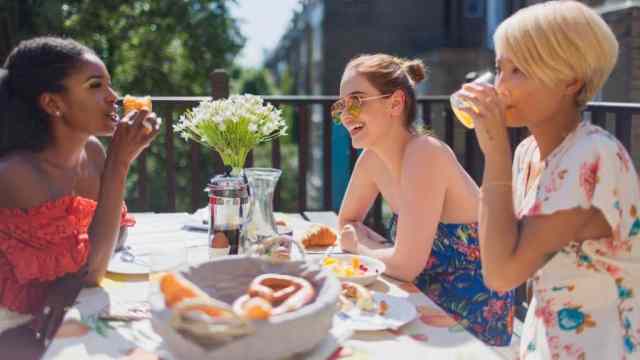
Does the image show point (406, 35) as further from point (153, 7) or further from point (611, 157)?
point (611, 157)

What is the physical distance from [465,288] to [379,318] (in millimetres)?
708

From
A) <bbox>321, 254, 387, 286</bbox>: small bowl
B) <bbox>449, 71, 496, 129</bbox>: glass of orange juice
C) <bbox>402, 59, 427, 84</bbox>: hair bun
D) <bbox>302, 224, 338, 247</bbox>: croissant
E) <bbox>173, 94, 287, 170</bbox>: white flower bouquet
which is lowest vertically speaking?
<bbox>302, 224, 338, 247</bbox>: croissant

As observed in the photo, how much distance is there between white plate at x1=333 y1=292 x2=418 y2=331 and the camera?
4.17 ft

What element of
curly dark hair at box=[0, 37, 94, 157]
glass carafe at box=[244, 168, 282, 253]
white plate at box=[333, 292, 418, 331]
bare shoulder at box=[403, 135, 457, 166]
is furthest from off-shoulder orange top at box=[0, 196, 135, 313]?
bare shoulder at box=[403, 135, 457, 166]

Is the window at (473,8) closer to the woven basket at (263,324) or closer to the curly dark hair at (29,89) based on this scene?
the curly dark hair at (29,89)

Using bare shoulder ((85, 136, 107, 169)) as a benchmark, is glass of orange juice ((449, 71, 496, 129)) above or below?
above

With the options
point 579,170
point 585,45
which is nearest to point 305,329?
point 579,170

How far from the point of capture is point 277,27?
29219mm

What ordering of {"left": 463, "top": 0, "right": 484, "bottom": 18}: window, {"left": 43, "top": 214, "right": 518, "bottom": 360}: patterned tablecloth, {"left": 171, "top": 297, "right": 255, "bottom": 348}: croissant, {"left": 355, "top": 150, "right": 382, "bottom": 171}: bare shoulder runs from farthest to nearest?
{"left": 463, "top": 0, "right": 484, "bottom": 18}: window → {"left": 355, "top": 150, "right": 382, "bottom": 171}: bare shoulder → {"left": 43, "top": 214, "right": 518, "bottom": 360}: patterned tablecloth → {"left": 171, "top": 297, "right": 255, "bottom": 348}: croissant

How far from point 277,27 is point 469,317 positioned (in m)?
28.1

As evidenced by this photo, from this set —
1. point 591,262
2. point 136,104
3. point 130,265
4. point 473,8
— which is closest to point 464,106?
point 591,262

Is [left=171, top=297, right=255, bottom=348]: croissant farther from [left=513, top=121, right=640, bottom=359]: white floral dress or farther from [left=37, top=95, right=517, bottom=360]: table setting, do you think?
[left=513, top=121, right=640, bottom=359]: white floral dress

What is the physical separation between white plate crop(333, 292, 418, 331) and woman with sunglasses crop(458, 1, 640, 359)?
16cm

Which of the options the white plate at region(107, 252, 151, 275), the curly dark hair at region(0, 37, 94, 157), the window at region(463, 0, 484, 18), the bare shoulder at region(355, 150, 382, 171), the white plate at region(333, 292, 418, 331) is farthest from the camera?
the window at region(463, 0, 484, 18)
